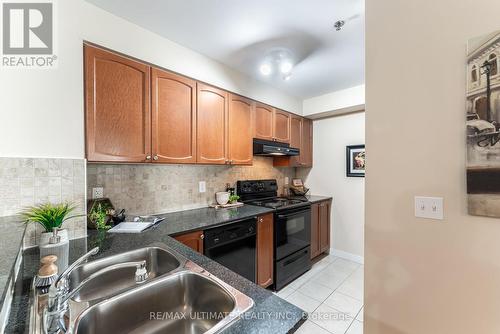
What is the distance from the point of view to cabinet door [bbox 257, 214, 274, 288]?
212 centimetres

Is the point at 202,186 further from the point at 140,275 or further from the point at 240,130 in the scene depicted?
the point at 140,275

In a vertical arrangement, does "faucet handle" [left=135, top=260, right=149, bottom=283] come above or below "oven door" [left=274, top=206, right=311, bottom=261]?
above

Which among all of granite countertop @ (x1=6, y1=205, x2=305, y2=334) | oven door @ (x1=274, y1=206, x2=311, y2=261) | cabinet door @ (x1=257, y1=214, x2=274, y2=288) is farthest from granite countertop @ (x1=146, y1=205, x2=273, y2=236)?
oven door @ (x1=274, y1=206, x2=311, y2=261)

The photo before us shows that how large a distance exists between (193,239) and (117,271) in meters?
0.55

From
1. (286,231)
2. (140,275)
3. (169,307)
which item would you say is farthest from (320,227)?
(140,275)

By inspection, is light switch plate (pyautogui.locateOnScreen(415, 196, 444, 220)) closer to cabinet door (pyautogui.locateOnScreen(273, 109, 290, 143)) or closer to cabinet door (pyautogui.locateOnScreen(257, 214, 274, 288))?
cabinet door (pyautogui.locateOnScreen(257, 214, 274, 288))

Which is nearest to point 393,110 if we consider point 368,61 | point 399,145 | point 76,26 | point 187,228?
point 399,145

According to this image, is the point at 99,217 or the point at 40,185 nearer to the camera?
the point at 40,185

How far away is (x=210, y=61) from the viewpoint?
2111mm

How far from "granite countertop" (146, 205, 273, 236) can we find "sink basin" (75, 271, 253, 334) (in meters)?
0.59

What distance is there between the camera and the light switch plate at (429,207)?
1072 mm

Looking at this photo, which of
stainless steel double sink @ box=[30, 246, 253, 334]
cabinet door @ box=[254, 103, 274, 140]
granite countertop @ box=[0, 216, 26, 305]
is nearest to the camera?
granite countertop @ box=[0, 216, 26, 305]

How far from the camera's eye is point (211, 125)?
6.91ft

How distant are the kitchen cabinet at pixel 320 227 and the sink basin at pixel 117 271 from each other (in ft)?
7.18
